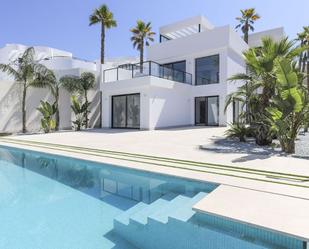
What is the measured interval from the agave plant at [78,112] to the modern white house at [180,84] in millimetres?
1729

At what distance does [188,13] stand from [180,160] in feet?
75.1

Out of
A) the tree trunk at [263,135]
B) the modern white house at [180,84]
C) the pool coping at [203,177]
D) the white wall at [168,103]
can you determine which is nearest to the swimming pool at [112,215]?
the pool coping at [203,177]

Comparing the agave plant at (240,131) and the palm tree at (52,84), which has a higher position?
the palm tree at (52,84)

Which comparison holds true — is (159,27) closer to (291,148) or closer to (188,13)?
(188,13)

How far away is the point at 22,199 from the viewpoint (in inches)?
223

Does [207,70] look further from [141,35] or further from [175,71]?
[141,35]

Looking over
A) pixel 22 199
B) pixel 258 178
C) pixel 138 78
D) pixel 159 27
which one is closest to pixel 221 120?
pixel 138 78

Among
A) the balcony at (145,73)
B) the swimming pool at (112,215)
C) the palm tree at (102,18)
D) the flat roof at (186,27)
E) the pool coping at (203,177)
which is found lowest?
the swimming pool at (112,215)

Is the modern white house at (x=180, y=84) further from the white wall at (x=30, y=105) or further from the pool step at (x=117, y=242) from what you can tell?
the pool step at (x=117, y=242)

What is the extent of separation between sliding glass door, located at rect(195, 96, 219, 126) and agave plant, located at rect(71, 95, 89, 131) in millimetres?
9898

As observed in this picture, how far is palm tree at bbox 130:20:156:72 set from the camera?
98.6ft

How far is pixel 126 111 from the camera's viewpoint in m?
20.6

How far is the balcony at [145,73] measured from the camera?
18172mm

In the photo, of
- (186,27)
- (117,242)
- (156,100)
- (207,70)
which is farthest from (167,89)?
(117,242)
